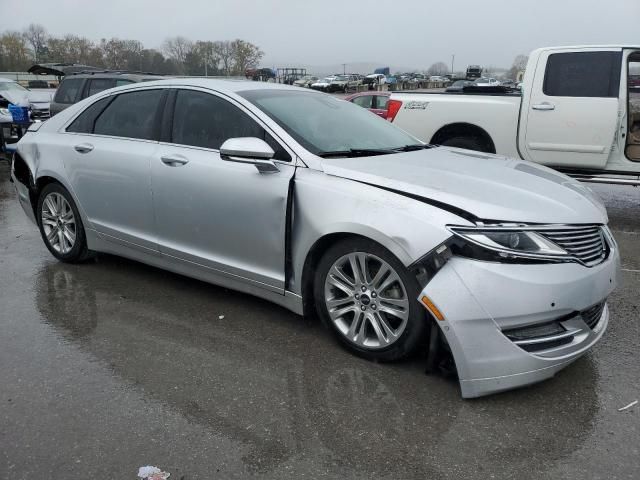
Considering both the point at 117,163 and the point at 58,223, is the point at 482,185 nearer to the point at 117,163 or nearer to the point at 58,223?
the point at 117,163

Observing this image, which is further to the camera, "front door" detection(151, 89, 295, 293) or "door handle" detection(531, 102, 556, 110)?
"door handle" detection(531, 102, 556, 110)

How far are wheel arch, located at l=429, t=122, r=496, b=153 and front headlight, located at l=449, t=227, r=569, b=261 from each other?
5003 mm

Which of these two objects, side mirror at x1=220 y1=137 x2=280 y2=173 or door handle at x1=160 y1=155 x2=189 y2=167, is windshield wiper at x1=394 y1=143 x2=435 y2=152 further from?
door handle at x1=160 y1=155 x2=189 y2=167

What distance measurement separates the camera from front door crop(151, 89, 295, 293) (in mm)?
3661

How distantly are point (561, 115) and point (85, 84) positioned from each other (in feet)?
28.7

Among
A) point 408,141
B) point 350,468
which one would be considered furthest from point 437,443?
point 408,141

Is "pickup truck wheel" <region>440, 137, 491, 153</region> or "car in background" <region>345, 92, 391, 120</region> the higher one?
"car in background" <region>345, 92, 391, 120</region>

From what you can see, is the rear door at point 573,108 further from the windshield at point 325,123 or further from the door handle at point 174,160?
the door handle at point 174,160

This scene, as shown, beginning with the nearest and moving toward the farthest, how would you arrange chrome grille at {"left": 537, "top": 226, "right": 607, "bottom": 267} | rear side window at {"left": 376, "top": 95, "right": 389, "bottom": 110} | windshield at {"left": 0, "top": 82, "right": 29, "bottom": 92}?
chrome grille at {"left": 537, "top": 226, "right": 607, "bottom": 267}, rear side window at {"left": 376, "top": 95, "right": 389, "bottom": 110}, windshield at {"left": 0, "top": 82, "right": 29, "bottom": 92}

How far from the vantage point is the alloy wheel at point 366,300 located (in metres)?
3.21

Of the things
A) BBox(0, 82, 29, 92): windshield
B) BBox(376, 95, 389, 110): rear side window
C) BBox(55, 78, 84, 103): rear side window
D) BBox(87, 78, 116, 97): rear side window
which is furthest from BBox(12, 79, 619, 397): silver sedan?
BBox(0, 82, 29, 92): windshield

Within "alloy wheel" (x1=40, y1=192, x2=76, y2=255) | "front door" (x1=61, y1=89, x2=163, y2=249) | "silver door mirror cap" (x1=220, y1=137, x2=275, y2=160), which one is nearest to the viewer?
"silver door mirror cap" (x1=220, y1=137, x2=275, y2=160)

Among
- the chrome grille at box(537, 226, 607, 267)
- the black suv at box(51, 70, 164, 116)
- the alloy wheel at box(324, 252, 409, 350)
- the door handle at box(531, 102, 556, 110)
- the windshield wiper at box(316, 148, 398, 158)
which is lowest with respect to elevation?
the alloy wheel at box(324, 252, 409, 350)

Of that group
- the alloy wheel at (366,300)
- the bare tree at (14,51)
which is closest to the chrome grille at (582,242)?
the alloy wheel at (366,300)
